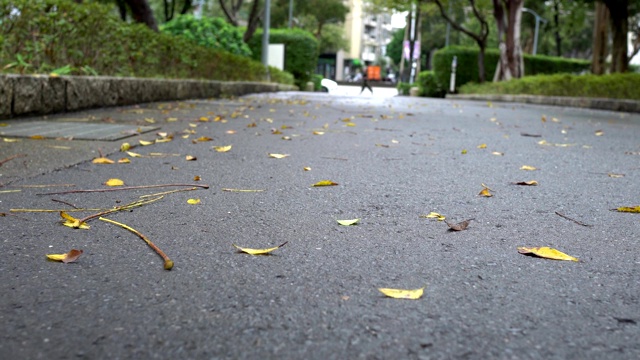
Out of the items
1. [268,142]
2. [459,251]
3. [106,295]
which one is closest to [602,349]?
[459,251]

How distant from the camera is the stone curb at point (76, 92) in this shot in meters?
6.53

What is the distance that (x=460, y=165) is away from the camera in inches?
186

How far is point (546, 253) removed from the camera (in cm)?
238

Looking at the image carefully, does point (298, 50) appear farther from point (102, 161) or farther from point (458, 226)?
point (458, 226)

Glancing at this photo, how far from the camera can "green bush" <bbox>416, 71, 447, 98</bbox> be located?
3212 cm

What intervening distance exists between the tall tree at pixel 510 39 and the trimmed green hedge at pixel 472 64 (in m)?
6.44

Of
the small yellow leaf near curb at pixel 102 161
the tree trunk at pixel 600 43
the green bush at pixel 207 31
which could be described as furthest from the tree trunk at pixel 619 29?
the small yellow leaf near curb at pixel 102 161

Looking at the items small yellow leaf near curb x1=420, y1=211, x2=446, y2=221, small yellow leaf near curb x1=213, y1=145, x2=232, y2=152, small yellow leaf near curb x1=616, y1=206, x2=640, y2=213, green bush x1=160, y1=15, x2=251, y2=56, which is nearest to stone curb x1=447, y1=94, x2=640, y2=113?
green bush x1=160, y1=15, x2=251, y2=56

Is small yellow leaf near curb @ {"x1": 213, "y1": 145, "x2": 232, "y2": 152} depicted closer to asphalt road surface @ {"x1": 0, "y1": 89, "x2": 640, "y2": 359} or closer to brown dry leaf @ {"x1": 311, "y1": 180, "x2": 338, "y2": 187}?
asphalt road surface @ {"x1": 0, "y1": 89, "x2": 640, "y2": 359}

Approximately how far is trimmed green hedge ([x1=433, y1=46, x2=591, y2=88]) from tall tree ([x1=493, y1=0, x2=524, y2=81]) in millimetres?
6441

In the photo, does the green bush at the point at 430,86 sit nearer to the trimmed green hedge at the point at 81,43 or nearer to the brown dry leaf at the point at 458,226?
the trimmed green hedge at the point at 81,43

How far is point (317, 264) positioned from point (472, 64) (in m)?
31.3

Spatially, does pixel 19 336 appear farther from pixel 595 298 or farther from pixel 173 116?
pixel 173 116

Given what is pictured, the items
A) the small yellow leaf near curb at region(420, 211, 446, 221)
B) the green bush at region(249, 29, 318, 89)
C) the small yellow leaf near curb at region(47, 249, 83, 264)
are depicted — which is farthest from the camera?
the green bush at region(249, 29, 318, 89)
